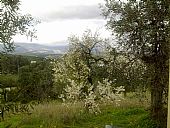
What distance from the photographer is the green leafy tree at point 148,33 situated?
15766mm

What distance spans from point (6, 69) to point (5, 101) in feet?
5.93

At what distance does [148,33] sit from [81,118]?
7.86m

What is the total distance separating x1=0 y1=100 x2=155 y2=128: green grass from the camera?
64.4 feet

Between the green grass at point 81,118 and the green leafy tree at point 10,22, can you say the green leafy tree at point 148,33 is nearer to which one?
the green grass at point 81,118

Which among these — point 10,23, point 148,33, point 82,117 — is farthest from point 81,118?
point 10,23

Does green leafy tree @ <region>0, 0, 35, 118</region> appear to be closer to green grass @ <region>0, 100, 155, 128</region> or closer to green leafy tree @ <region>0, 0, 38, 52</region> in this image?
green leafy tree @ <region>0, 0, 38, 52</region>

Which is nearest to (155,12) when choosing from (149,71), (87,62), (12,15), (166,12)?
(166,12)

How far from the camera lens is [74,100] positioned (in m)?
25.5

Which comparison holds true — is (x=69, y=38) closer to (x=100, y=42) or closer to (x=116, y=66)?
(x=100, y=42)

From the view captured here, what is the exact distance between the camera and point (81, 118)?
21984 millimetres

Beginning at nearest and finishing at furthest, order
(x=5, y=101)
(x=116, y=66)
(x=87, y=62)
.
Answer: (x=5, y=101) → (x=116, y=66) → (x=87, y=62)

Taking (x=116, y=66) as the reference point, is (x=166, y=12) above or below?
above

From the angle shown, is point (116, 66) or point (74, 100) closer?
point (116, 66)

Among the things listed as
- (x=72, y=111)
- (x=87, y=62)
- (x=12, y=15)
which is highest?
(x=12, y=15)
